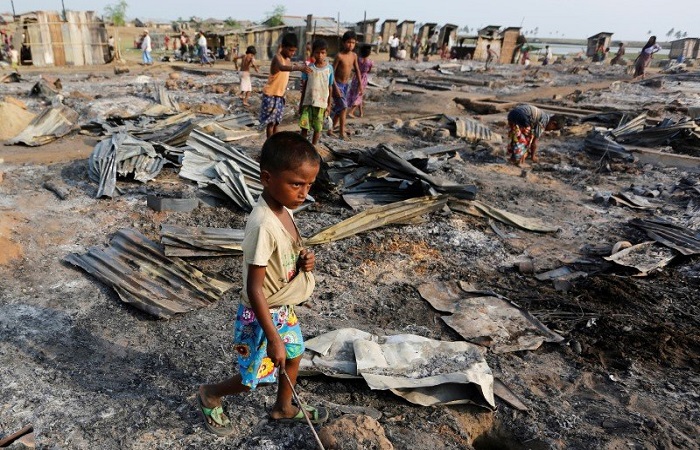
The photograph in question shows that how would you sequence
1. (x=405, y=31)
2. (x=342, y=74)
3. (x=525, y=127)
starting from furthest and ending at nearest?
(x=405, y=31) → (x=342, y=74) → (x=525, y=127)

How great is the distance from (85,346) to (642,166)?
8572 mm

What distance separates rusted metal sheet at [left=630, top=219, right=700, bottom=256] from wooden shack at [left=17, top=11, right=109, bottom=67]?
65.4 ft

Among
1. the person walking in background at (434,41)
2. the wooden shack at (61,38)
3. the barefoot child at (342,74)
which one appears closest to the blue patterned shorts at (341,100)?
the barefoot child at (342,74)

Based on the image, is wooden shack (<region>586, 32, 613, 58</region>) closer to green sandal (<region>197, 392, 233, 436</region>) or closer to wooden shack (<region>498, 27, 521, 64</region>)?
wooden shack (<region>498, 27, 521, 64</region>)

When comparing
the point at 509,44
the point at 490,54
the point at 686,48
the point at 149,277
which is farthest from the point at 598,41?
the point at 149,277

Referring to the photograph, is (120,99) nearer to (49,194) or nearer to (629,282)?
(49,194)

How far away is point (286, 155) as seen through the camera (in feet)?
5.95

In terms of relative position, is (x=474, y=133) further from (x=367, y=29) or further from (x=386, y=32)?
(x=386, y=32)

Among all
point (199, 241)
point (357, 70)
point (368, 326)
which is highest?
point (357, 70)

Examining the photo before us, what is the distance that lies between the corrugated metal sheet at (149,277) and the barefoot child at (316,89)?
3.33 m

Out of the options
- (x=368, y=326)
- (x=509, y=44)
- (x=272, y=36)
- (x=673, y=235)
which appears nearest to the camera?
(x=368, y=326)

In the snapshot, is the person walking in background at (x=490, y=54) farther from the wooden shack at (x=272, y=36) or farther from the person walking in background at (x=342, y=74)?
the person walking in background at (x=342, y=74)

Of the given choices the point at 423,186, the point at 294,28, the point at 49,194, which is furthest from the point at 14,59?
the point at 423,186

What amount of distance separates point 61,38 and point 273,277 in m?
20.1
